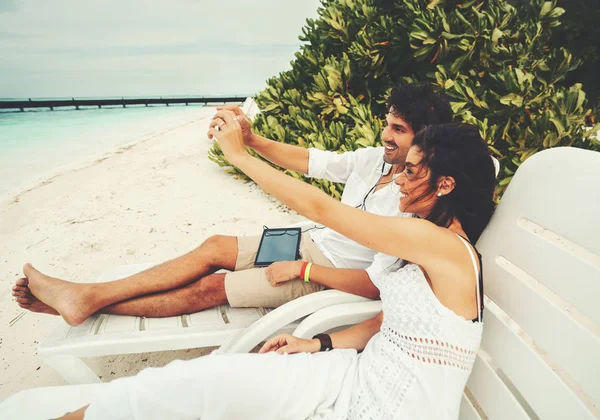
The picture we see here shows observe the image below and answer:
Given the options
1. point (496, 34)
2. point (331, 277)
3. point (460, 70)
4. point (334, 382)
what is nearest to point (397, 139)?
point (331, 277)

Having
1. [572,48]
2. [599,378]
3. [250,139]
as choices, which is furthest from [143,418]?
[572,48]

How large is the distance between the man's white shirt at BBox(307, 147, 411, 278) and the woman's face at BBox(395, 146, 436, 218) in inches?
13.8

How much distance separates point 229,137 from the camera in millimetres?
1671

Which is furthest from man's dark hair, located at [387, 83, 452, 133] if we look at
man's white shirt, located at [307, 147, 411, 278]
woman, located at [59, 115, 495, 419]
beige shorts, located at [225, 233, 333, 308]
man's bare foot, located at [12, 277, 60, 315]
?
man's bare foot, located at [12, 277, 60, 315]

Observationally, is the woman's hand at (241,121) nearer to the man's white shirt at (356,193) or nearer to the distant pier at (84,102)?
the man's white shirt at (356,193)

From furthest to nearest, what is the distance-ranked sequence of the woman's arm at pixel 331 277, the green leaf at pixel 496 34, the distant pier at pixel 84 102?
the distant pier at pixel 84 102 → the green leaf at pixel 496 34 → the woman's arm at pixel 331 277

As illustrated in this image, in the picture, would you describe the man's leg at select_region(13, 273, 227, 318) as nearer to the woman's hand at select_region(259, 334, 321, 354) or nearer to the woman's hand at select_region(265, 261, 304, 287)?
the woman's hand at select_region(265, 261, 304, 287)

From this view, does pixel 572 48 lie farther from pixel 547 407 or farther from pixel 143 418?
pixel 143 418

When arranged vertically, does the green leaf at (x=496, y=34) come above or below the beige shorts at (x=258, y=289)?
above

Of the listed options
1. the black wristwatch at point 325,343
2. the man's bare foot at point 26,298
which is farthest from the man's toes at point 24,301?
the black wristwatch at point 325,343

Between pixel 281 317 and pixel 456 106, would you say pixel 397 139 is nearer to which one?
pixel 281 317

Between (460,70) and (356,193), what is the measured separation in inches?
90.8

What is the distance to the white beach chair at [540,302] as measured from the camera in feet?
3.35

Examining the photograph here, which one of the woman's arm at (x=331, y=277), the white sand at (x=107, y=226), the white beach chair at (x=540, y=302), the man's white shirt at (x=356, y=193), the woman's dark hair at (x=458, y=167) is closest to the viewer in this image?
the white beach chair at (x=540, y=302)
